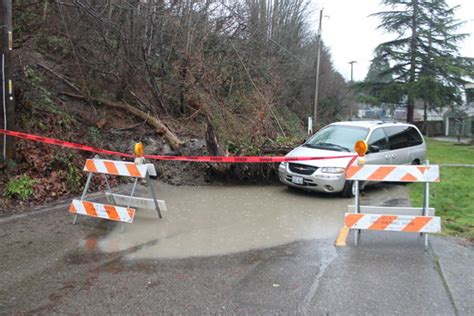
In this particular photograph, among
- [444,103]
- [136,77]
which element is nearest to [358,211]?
[136,77]

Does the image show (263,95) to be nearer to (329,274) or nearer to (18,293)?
(329,274)

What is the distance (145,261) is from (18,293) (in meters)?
1.42

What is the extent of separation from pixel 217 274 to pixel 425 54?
→ 37041 millimetres

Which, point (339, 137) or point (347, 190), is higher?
point (339, 137)

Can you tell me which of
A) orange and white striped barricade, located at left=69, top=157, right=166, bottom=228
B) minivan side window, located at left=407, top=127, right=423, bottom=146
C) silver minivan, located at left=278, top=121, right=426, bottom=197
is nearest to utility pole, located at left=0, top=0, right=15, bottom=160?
orange and white striped barricade, located at left=69, top=157, right=166, bottom=228

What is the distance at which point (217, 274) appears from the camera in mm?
4688

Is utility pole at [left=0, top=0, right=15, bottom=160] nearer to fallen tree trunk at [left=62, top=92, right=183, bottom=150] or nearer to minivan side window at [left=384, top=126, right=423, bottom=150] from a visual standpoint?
fallen tree trunk at [left=62, top=92, right=183, bottom=150]

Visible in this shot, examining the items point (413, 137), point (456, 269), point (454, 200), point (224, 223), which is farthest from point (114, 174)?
point (413, 137)

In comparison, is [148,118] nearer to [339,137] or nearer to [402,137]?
[339,137]

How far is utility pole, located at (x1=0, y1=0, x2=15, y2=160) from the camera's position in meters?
7.41

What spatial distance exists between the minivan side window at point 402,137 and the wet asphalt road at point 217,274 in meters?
4.60

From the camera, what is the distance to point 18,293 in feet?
13.6

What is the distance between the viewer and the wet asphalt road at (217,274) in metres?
3.91

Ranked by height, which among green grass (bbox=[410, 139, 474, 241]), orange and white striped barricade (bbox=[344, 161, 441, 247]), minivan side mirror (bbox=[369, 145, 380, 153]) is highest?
minivan side mirror (bbox=[369, 145, 380, 153])
